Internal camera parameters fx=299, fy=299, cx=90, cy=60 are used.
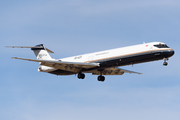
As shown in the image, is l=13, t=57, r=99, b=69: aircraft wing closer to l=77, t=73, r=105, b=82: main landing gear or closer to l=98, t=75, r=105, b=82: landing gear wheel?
l=77, t=73, r=105, b=82: main landing gear

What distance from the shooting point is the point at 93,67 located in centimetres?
4338

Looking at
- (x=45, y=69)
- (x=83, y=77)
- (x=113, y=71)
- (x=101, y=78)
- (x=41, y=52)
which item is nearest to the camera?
(x=83, y=77)

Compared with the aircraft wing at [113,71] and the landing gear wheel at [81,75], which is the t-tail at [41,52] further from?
the aircraft wing at [113,71]

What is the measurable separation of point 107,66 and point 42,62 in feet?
31.4

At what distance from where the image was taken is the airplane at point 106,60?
39.8 metres

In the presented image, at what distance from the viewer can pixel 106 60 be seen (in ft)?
137

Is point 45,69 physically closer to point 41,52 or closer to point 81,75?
point 41,52

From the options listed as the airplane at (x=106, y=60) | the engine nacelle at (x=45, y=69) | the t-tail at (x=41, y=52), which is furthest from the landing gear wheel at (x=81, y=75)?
the t-tail at (x=41, y=52)

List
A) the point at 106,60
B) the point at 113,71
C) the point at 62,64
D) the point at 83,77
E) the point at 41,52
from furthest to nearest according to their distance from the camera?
the point at 41,52 < the point at 113,71 < the point at 83,77 < the point at 62,64 < the point at 106,60

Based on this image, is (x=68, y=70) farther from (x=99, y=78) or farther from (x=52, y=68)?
(x=99, y=78)

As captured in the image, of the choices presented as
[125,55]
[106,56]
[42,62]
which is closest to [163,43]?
[125,55]

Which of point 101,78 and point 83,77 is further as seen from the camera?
point 101,78

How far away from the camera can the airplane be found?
39750 millimetres

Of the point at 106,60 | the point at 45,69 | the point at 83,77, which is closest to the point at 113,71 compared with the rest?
the point at 83,77
